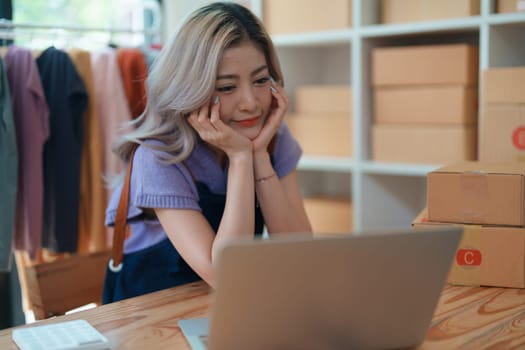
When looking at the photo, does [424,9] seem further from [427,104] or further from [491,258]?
[491,258]

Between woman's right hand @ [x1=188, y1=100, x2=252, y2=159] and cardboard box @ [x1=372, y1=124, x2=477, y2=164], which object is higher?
woman's right hand @ [x1=188, y1=100, x2=252, y2=159]

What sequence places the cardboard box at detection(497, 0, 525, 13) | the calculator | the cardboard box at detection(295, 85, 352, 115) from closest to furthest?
the calculator → the cardboard box at detection(497, 0, 525, 13) → the cardboard box at detection(295, 85, 352, 115)

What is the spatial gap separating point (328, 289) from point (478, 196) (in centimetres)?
64

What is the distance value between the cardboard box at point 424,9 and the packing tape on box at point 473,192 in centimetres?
98

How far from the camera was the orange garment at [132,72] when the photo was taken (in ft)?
8.28

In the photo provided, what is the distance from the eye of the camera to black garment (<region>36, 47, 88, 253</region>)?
2.37m

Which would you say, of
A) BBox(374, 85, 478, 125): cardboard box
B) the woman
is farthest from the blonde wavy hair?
BBox(374, 85, 478, 125): cardboard box

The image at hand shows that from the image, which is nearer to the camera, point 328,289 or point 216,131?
point 328,289

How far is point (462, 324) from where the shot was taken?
1216 millimetres

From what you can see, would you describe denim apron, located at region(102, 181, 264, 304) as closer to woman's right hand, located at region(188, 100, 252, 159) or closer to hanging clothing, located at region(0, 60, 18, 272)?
woman's right hand, located at region(188, 100, 252, 159)

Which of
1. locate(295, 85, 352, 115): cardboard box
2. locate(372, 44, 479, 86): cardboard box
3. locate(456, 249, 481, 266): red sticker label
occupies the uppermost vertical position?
locate(372, 44, 479, 86): cardboard box

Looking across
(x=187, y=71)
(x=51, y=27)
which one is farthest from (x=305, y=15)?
(x=187, y=71)

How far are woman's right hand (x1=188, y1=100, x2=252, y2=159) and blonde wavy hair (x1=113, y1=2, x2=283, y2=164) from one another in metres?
0.03

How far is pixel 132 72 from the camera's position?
99.5 inches
